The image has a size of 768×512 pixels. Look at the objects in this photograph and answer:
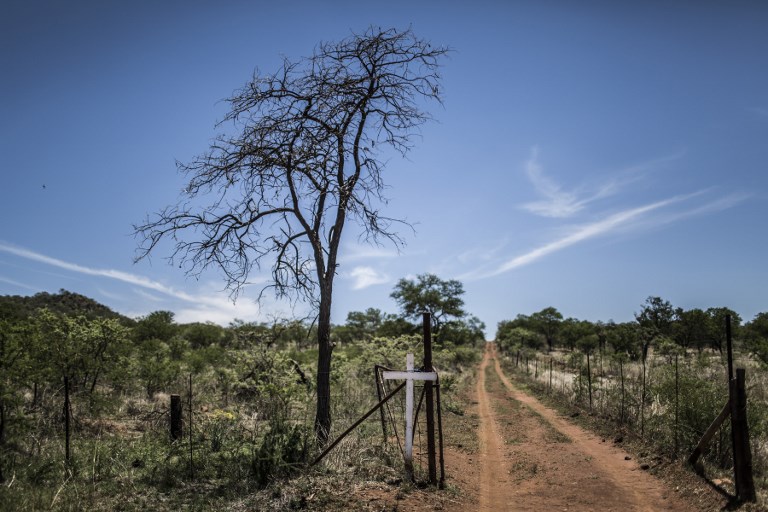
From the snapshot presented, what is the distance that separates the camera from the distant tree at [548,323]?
284 ft

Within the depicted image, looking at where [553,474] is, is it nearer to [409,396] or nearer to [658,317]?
[409,396]

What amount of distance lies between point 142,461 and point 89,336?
749 centimetres

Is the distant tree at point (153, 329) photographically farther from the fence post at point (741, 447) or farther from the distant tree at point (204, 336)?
the fence post at point (741, 447)

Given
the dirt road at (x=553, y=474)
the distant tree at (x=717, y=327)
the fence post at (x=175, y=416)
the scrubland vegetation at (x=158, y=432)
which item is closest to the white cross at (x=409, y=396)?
the scrubland vegetation at (x=158, y=432)

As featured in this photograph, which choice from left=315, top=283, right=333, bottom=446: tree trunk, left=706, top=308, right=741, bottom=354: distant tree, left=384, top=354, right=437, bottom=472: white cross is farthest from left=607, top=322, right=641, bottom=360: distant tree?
left=384, top=354, right=437, bottom=472: white cross

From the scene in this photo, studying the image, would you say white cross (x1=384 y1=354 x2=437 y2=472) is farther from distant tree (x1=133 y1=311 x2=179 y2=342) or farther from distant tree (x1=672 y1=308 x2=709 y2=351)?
distant tree (x1=672 y1=308 x2=709 y2=351)

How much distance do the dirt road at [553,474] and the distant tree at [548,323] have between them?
245ft

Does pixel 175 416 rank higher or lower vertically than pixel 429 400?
lower

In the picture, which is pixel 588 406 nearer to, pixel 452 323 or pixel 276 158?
pixel 276 158

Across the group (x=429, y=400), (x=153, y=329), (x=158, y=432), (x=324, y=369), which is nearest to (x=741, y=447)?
(x=429, y=400)

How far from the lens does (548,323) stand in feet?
288

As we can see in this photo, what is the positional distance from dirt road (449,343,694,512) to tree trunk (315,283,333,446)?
284 centimetres

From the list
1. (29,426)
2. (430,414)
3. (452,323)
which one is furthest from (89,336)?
(452,323)

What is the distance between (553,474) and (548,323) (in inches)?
3235
